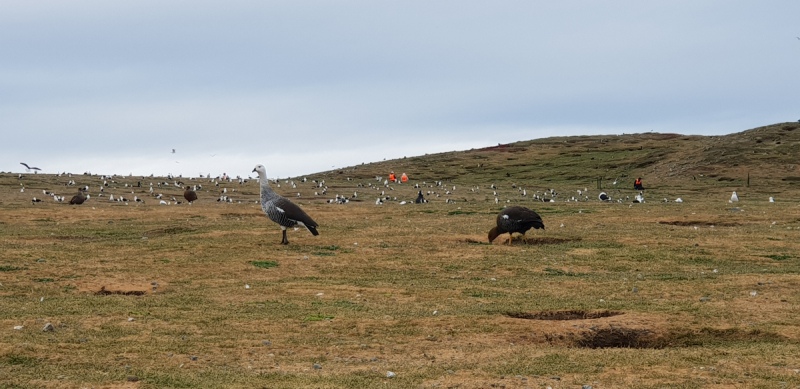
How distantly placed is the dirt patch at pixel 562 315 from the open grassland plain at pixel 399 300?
4 cm

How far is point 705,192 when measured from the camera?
54094 millimetres

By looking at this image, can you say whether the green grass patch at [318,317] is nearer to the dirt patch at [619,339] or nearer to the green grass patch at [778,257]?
the dirt patch at [619,339]

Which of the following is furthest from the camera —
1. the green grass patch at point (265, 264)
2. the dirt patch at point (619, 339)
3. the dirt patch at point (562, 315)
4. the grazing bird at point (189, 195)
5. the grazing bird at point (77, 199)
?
the grazing bird at point (189, 195)

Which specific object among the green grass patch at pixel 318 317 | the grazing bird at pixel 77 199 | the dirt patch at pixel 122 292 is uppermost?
the grazing bird at pixel 77 199

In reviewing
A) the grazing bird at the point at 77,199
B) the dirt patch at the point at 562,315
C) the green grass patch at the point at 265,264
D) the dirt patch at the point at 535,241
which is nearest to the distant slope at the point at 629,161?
the grazing bird at the point at 77,199

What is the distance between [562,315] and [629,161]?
6491 cm

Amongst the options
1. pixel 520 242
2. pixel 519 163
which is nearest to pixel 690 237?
pixel 520 242

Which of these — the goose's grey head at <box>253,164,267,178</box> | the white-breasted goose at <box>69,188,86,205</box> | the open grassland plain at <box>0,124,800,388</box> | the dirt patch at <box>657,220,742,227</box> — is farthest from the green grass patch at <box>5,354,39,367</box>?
the white-breasted goose at <box>69,188,86,205</box>

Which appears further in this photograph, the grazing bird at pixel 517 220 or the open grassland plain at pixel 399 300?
the grazing bird at pixel 517 220

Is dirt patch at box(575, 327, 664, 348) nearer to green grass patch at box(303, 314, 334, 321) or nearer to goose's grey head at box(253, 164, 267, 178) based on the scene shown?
green grass patch at box(303, 314, 334, 321)

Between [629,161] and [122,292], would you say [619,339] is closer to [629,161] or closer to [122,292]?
[122,292]

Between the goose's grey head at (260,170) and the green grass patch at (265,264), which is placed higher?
the goose's grey head at (260,170)

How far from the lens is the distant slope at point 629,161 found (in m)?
63.6

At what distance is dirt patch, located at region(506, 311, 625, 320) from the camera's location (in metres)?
14.4
